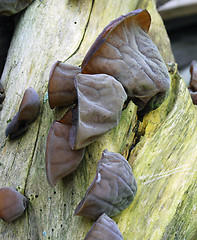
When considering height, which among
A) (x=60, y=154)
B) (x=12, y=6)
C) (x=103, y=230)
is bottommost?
(x=103, y=230)

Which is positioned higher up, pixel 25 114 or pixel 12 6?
pixel 12 6

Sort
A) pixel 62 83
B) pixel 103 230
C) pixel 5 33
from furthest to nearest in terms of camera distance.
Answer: pixel 5 33 < pixel 62 83 < pixel 103 230

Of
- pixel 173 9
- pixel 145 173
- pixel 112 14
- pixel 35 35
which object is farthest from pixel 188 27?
pixel 145 173

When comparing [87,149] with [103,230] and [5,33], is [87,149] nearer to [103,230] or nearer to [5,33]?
[103,230]

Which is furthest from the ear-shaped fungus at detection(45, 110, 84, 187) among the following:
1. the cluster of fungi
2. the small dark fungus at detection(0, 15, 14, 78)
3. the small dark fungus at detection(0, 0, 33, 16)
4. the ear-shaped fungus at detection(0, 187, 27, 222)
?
the small dark fungus at detection(0, 15, 14, 78)

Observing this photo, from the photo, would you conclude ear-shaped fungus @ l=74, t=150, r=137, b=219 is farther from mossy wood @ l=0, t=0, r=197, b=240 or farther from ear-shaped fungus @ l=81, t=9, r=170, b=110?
ear-shaped fungus @ l=81, t=9, r=170, b=110

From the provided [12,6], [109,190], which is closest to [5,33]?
[12,6]

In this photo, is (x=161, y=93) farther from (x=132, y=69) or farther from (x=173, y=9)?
(x=173, y=9)
